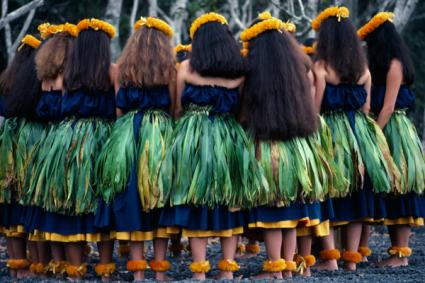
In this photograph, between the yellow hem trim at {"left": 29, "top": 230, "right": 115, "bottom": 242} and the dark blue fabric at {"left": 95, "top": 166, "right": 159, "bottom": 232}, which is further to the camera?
the yellow hem trim at {"left": 29, "top": 230, "right": 115, "bottom": 242}

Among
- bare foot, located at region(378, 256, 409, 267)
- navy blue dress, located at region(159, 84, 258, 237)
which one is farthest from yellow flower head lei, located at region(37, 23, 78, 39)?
bare foot, located at region(378, 256, 409, 267)

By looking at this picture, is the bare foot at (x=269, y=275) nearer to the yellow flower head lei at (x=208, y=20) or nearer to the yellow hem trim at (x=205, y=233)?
the yellow hem trim at (x=205, y=233)

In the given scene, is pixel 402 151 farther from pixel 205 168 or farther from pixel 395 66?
pixel 205 168

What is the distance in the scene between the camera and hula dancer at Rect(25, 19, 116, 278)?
19.0 ft

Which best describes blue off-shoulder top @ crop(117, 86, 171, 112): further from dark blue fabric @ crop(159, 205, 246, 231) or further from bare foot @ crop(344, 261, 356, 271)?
bare foot @ crop(344, 261, 356, 271)

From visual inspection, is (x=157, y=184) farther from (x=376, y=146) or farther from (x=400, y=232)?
(x=400, y=232)

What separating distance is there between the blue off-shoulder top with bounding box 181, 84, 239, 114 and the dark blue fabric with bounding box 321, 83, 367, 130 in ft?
2.82

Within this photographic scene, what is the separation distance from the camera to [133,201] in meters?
5.64

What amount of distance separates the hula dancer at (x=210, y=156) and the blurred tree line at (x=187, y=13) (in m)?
2.57

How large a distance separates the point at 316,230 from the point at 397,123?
4.03 ft

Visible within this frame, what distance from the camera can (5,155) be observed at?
635cm

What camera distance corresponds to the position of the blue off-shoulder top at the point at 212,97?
5.61 m

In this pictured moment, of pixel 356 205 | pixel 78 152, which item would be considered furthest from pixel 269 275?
pixel 78 152

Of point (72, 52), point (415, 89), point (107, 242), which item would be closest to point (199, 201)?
point (107, 242)
